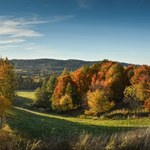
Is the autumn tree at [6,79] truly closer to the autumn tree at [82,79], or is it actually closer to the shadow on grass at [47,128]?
the shadow on grass at [47,128]

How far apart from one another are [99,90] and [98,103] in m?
A: 4.48

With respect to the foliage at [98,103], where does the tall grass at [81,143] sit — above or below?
above

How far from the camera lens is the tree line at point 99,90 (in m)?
80.2

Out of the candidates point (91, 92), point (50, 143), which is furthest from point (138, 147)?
point (91, 92)

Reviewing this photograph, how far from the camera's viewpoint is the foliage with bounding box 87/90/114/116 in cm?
8019

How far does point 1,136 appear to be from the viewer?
1570cm

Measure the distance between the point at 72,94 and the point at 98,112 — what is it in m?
11.8

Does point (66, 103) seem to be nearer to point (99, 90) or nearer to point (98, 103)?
point (99, 90)

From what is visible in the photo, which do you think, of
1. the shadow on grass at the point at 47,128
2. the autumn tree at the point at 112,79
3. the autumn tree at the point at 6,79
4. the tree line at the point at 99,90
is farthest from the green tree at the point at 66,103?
the autumn tree at the point at 6,79

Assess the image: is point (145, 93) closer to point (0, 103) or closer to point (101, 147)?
point (0, 103)

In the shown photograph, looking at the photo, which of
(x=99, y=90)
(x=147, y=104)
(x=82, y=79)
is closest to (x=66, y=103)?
(x=82, y=79)

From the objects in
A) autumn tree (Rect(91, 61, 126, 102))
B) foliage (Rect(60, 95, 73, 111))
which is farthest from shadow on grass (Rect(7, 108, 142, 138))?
autumn tree (Rect(91, 61, 126, 102))

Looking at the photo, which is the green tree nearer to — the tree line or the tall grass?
the tree line

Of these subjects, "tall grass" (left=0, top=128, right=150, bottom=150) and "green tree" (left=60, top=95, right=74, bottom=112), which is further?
A: "green tree" (left=60, top=95, right=74, bottom=112)
